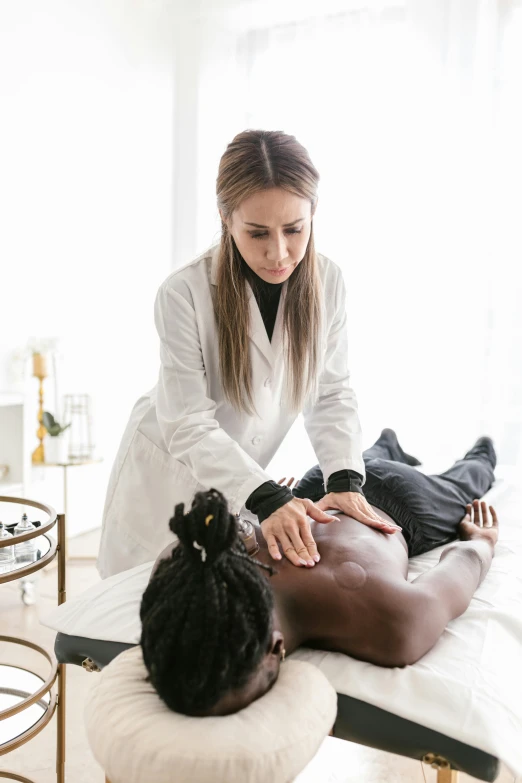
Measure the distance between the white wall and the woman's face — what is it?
1893 millimetres

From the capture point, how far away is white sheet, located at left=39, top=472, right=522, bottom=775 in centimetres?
94

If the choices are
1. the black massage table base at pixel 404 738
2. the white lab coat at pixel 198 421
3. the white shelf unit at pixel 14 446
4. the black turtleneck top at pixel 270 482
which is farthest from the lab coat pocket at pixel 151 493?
the white shelf unit at pixel 14 446

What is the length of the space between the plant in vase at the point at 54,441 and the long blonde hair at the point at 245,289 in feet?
5.48

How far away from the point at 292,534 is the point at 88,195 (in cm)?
269

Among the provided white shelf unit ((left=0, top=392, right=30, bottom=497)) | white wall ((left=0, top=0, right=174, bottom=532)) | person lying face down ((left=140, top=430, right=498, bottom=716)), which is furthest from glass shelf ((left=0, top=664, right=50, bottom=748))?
white wall ((left=0, top=0, right=174, bottom=532))

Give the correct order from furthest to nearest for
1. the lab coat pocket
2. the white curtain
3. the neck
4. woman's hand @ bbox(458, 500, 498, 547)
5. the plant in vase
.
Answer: the white curtain → the plant in vase → woman's hand @ bbox(458, 500, 498, 547) → the lab coat pocket → the neck

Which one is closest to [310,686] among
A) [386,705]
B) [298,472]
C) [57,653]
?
[386,705]

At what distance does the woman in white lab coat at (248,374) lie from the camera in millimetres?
1299

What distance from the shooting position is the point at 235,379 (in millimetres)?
1459

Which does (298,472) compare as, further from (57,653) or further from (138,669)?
(138,669)

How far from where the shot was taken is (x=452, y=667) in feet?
3.42

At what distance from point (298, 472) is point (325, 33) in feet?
7.46

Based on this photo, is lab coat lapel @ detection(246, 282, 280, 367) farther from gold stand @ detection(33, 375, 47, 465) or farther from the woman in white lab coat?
gold stand @ detection(33, 375, 47, 465)

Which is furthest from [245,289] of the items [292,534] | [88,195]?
[88,195]
